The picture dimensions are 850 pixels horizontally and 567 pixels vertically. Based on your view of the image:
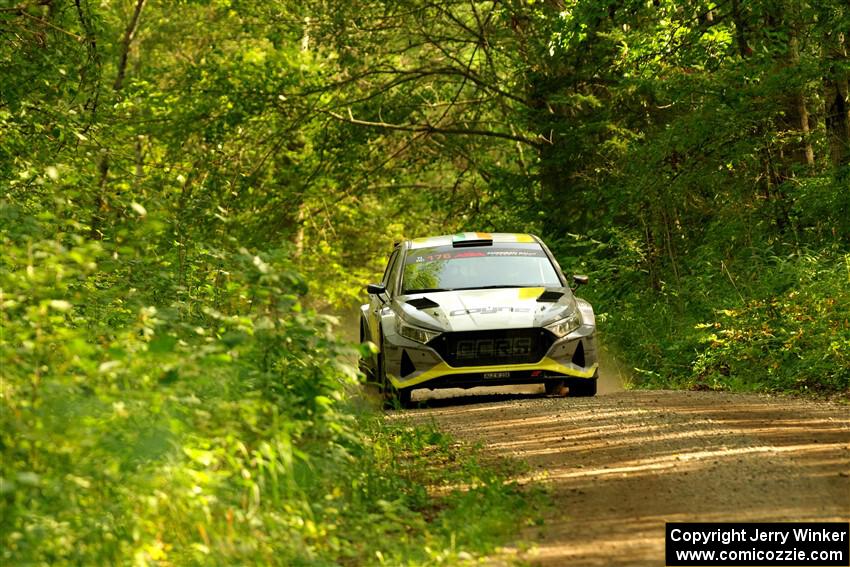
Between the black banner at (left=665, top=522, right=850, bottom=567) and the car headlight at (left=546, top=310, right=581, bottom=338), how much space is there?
661 centimetres

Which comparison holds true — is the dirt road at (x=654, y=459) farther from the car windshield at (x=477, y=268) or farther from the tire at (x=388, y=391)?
the car windshield at (x=477, y=268)

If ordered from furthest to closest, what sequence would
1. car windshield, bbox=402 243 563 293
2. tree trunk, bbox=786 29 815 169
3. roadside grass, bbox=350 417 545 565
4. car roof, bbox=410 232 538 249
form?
tree trunk, bbox=786 29 815 169, car roof, bbox=410 232 538 249, car windshield, bbox=402 243 563 293, roadside grass, bbox=350 417 545 565

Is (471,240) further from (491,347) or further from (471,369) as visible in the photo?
(471,369)

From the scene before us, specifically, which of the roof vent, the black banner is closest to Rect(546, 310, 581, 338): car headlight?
the roof vent

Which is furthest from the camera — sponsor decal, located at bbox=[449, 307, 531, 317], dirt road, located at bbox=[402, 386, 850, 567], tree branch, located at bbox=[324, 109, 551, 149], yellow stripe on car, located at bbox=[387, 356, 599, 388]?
tree branch, located at bbox=[324, 109, 551, 149]

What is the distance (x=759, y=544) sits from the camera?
21.4 ft

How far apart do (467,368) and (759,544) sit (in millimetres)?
6941

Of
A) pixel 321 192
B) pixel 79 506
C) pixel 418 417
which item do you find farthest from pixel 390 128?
pixel 79 506

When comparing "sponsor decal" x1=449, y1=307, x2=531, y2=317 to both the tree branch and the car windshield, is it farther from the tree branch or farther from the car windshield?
the tree branch

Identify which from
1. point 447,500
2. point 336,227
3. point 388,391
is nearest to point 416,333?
point 388,391

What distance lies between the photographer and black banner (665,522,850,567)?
6312mm

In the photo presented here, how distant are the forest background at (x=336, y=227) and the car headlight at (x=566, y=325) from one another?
2.44 meters

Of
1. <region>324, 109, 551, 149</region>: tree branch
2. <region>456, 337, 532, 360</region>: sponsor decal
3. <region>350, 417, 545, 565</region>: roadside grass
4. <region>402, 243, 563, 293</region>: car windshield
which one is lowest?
<region>350, 417, 545, 565</region>: roadside grass

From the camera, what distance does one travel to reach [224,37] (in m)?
36.1
